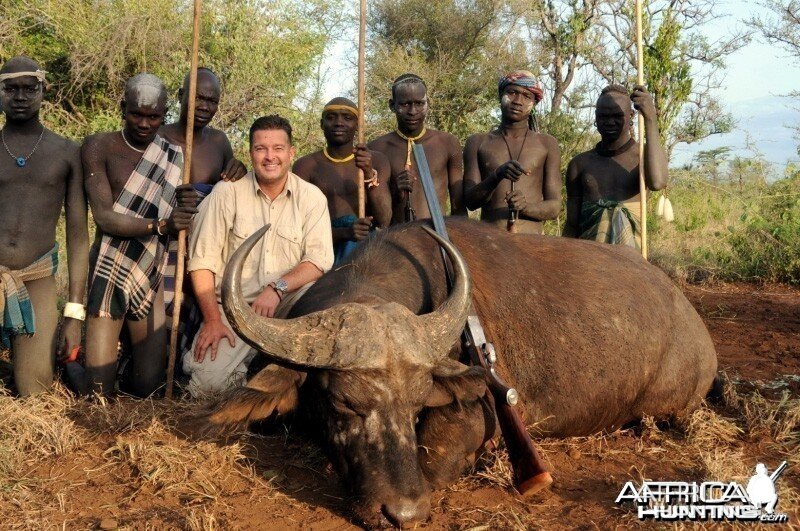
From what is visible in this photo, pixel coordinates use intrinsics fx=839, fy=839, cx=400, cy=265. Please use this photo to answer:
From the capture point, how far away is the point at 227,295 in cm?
369

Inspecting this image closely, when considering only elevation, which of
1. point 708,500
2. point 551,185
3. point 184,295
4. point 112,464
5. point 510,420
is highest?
point 551,185

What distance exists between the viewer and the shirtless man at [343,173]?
679 cm

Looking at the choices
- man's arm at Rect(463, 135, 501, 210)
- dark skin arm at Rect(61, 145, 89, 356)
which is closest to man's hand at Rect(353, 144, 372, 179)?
man's arm at Rect(463, 135, 501, 210)

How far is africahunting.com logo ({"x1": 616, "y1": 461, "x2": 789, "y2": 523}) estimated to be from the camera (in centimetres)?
367

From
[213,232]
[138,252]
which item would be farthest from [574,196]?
[138,252]

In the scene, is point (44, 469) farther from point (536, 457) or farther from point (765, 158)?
point (765, 158)

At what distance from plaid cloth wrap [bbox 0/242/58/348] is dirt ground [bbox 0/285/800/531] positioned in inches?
24.8

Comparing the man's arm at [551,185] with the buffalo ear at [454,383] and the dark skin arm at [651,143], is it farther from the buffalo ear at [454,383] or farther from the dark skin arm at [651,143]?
the buffalo ear at [454,383]

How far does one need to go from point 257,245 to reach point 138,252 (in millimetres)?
937

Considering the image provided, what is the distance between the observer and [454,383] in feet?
13.1

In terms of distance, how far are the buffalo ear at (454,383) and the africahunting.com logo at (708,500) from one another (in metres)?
0.83

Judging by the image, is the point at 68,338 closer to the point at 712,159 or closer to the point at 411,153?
the point at 411,153

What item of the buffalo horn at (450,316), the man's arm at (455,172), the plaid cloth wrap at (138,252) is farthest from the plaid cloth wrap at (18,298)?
the man's arm at (455,172)

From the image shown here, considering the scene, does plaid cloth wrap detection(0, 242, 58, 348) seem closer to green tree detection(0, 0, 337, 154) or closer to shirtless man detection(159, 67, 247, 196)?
shirtless man detection(159, 67, 247, 196)
